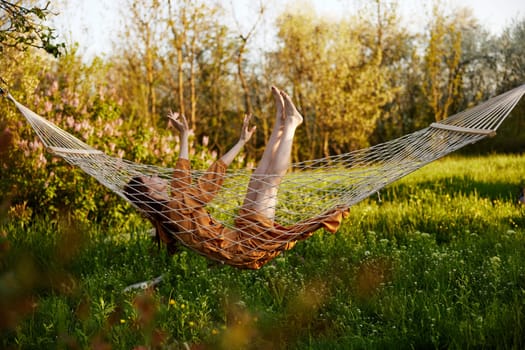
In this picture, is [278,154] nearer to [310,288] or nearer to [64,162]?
[310,288]

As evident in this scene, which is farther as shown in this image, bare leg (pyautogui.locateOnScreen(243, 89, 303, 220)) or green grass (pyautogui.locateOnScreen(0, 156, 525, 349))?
bare leg (pyautogui.locateOnScreen(243, 89, 303, 220))

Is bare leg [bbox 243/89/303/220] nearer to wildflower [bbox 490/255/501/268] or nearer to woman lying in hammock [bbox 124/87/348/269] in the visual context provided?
woman lying in hammock [bbox 124/87/348/269]

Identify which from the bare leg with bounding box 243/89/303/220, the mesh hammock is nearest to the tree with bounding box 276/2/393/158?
the bare leg with bounding box 243/89/303/220

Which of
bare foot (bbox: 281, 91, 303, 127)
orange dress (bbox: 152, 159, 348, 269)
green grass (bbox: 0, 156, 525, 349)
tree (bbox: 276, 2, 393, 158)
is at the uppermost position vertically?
tree (bbox: 276, 2, 393, 158)

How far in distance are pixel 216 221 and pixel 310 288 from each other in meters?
0.70

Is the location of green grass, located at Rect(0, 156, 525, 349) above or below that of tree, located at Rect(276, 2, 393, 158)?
below

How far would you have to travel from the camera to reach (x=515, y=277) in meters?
2.47

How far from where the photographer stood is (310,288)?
2.66 m

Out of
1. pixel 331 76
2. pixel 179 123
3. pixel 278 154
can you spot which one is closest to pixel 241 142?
pixel 278 154

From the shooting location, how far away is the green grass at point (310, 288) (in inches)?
82.5

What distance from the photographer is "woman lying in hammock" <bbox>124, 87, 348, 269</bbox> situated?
217 cm

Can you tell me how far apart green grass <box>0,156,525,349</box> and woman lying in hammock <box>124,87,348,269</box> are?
29cm

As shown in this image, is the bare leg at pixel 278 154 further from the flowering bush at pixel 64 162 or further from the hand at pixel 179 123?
the flowering bush at pixel 64 162

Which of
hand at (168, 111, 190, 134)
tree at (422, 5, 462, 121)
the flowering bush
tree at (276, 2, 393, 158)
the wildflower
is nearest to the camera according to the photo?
hand at (168, 111, 190, 134)
